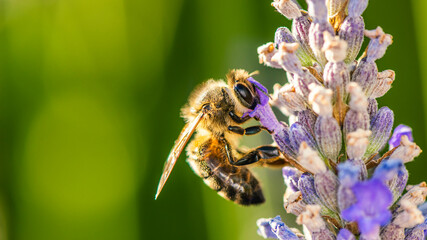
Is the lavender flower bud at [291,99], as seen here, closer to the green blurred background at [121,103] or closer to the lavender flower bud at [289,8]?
the lavender flower bud at [289,8]

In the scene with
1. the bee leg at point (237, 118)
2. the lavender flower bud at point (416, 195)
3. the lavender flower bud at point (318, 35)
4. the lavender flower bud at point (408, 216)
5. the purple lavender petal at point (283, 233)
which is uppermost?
the lavender flower bud at point (318, 35)

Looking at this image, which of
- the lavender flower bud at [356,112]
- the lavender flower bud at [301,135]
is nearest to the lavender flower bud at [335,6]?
the lavender flower bud at [356,112]

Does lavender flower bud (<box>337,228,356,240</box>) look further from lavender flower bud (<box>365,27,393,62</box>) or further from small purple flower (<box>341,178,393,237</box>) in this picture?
lavender flower bud (<box>365,27,393,62</box>)

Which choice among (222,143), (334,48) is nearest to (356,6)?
(334,48)

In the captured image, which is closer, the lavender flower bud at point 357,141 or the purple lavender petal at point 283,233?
the lavender flower bud at point 357,141

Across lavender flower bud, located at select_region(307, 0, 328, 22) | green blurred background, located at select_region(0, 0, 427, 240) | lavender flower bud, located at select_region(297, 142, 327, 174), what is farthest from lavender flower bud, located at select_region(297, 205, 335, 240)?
green blurred background, located at select_region(0, 0, 427, 240)

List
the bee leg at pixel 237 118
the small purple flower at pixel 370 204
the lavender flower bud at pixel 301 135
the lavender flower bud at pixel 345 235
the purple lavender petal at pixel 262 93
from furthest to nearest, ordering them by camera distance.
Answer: the bee leg at pixel 237 118
the purple lavender petal at pixel 262 93
the lavender flower bud at pixel 301 135
the lavender flower bud at pixel 345 235
the small purple flower at pixel 370 204

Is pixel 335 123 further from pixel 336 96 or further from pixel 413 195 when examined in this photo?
pixel 413 195
